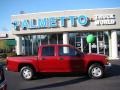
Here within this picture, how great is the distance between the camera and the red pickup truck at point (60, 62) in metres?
13.5

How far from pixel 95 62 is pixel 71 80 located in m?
1.56

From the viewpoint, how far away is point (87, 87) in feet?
36.4

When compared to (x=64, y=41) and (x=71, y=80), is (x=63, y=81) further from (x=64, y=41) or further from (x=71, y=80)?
(x=64, y=41)

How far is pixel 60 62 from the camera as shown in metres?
13.5

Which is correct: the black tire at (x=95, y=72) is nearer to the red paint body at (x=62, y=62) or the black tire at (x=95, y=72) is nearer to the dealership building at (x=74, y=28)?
the red paint body at (x=62, y=62)

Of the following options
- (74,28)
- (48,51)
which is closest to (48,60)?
(48,51)

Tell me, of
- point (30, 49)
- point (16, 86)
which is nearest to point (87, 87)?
point (16, 86)

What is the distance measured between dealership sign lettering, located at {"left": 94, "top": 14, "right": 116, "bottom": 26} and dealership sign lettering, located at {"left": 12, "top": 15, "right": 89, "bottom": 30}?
3.38 feet

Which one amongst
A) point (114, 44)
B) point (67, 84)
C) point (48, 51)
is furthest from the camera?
point (114, 44)

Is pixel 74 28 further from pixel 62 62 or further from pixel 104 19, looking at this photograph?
pixel 62 62

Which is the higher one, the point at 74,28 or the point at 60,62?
the point at 74,28

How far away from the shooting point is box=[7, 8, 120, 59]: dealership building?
2716 cm

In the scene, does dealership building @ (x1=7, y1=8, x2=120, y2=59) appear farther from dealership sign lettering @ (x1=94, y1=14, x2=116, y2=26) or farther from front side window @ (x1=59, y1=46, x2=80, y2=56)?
front side window @ (x1=59, y1=46, x2=80, y2=56)

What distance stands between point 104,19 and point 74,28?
10.4 ft
